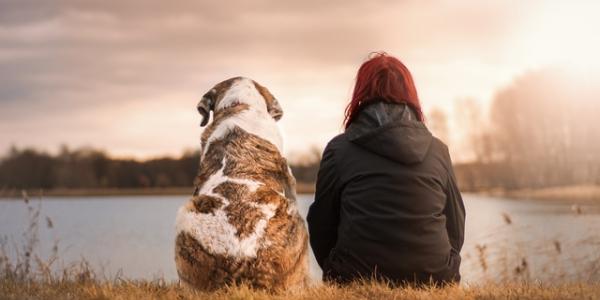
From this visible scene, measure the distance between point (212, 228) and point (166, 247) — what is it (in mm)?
16031

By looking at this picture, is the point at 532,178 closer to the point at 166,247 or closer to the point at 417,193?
the point at 166,247

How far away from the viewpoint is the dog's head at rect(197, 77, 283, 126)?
255 inches

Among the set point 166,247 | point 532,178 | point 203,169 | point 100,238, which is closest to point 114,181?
point 100,238

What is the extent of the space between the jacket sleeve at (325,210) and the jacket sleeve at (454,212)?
37.2 inches

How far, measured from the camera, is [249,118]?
6141 millimetres

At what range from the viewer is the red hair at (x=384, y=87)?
538 cm

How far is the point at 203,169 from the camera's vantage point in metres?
5.66

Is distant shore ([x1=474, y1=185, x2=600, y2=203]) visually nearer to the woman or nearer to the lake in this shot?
the lake

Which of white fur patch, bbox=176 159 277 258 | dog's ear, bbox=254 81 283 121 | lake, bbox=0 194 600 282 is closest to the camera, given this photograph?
white fur patch, bbox=176 159 277 258

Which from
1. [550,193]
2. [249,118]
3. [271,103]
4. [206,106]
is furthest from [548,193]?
[249,118]

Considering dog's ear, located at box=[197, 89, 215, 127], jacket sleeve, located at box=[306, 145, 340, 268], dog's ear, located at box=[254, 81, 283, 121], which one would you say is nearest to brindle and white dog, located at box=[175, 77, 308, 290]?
jacket sleeve, located at box=[306, 145, 340, 268]

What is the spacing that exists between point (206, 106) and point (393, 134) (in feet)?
8.08

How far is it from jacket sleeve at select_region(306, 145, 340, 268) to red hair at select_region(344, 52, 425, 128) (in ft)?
1.49

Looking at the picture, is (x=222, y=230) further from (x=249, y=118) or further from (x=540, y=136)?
(x=540, y=136)
